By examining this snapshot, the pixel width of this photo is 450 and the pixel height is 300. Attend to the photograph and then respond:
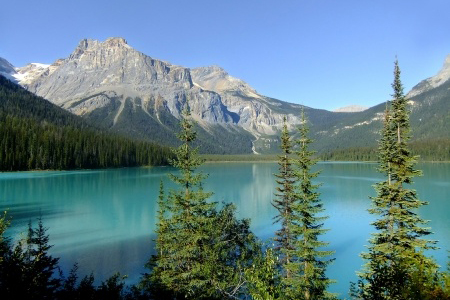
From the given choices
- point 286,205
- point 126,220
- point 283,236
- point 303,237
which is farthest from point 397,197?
point 126,220

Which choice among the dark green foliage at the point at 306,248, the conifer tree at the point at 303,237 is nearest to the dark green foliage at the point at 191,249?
the conifer tree at the point at 303,237

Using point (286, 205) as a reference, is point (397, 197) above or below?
above

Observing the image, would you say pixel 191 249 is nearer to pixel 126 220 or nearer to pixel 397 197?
pixel 397 197

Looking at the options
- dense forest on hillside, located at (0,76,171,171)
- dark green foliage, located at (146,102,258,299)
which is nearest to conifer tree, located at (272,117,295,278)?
dark green foliage, located at (146,102,258,299)

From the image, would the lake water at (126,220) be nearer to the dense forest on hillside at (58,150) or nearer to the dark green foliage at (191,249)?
the dark green foliage at (191,249)

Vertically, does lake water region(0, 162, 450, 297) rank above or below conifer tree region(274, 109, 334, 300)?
below

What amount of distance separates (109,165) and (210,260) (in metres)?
143

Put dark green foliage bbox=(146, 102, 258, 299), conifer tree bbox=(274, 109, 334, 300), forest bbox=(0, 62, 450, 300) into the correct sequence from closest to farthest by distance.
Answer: dark green foliage bbox=(146, 102, 258, 299) < forest bbox=(0, 62, 450, 300) < conifer tree bbox=(274, 109, 334, 300)

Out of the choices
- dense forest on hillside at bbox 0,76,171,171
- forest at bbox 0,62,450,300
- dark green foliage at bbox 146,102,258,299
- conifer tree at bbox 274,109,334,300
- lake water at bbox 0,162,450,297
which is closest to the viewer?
dark green foliage at bbox 146,102,258,299

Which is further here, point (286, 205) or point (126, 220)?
point (126, 220)

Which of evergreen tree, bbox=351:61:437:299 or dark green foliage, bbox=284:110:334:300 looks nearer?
dark green foliage, bbox=284:110:334:300

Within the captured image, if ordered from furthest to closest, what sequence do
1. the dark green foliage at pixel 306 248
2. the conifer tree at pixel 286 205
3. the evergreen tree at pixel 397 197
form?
1. the conifer tree at pixel 286 205
2. the evergreen tree at pixel 397 197
3. the dark green foliage at pixel 306 248

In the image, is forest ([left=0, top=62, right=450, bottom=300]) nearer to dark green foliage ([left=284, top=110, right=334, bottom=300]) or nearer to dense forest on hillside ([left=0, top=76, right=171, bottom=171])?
dark green foliage ([left=284, top=110, right=334, bottom=300])

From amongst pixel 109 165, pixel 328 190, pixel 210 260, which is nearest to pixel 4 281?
pixel 210 260
